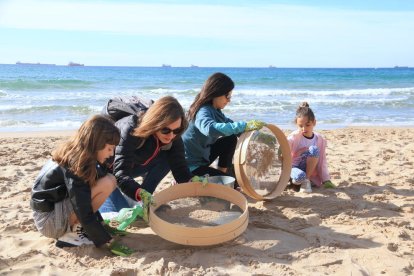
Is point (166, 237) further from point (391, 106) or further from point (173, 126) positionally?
point (391, 106)

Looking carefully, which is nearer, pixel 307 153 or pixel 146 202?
pixel 146 202

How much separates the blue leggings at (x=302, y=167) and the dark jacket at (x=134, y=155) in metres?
1.06

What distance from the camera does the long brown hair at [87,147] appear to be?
2.37 metres

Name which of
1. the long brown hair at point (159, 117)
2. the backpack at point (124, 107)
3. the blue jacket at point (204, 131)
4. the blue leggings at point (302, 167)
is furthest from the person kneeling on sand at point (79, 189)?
the blue leggings at point (302, 167)

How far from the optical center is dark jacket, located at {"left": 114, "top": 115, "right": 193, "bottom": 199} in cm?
279

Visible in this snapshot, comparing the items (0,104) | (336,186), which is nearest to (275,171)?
(336,186)

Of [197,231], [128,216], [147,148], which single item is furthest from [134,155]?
[197,231]

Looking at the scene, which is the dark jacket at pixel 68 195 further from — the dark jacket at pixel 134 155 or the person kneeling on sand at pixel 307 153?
the person kneeling on sand at pixel 307 153

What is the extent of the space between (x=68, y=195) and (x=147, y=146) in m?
0.72

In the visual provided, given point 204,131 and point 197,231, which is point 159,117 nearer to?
point 204,131

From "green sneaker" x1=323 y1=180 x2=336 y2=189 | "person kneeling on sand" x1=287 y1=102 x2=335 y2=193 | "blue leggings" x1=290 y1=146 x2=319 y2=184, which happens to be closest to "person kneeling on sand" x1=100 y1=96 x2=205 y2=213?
"blue leggings" x1=290 y1=146 x2=319 y2=184

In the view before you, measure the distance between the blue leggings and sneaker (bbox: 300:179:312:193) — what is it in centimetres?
4

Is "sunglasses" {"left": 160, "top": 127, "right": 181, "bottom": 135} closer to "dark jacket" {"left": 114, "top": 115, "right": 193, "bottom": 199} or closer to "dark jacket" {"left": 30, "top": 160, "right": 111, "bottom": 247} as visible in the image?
"dark jacket" {"left": 114, "top": 115, "right": 193, "bottom": 199}

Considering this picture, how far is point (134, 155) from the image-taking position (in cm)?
304
